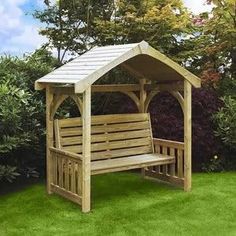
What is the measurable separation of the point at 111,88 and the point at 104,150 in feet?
3.27

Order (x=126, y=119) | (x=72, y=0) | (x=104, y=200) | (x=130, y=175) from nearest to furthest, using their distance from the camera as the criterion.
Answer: (x=104, y=200), (x=126, y=119), (x=130, y=175), (x=72, y=0)

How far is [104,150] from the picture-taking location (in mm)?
6852

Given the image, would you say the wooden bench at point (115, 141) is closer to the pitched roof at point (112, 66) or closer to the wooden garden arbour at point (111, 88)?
the wooden garden arbour at point (111, 88)

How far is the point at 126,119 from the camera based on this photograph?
720cm

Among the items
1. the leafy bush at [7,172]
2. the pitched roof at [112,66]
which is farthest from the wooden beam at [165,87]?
the leafy bush at [7,172]

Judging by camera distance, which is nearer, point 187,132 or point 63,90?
point 63,90

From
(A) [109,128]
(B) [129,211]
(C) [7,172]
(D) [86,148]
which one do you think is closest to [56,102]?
(A) [109,128]

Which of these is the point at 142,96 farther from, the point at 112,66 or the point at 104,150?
the point at 112,66

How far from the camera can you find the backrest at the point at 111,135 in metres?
6.50

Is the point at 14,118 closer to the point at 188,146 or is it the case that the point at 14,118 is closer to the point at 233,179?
the point at 188,146

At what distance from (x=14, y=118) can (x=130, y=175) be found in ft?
8.29

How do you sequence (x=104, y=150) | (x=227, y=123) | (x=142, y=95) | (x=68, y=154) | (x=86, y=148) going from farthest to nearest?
(x=227, y=123)
(x=142, y=95)
(x=104, y=150)
(x=68, y=154)
(x=86, y=148)

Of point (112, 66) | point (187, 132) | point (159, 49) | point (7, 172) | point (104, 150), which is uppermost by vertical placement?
point (159, 49)

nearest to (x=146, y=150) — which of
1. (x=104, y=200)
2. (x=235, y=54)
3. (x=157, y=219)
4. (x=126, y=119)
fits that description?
(x=126, y=119)
